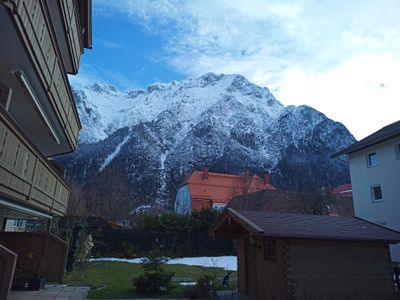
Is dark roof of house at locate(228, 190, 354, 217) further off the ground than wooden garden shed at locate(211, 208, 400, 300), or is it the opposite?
dark roof of house at locate(228, 190, 354, 217)

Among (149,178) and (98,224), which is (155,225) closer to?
(98,224)

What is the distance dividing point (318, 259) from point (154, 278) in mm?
5842

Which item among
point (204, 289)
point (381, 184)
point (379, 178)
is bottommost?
point (204, 289)

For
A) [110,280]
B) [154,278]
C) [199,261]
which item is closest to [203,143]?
[199,261]

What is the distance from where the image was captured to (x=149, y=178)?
87.4 metres

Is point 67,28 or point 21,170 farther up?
point 67,28

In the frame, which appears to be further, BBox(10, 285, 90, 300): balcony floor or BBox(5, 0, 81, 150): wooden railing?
BBox(10, 285, 90, 300): balcony floor

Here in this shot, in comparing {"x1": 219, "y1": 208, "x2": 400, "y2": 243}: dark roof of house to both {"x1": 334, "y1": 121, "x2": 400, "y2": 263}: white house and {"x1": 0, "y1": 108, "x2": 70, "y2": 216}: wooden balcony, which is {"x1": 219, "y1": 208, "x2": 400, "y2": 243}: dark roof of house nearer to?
{"x1": 0, "y1": 108, "x2": 70, "y2": 216}: wooden balcony

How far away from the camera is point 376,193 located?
22766mm

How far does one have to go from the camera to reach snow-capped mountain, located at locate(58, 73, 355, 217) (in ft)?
271

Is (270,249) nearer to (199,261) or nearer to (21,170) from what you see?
(21,170)

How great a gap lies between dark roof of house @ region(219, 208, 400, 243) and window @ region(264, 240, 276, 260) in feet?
2.21

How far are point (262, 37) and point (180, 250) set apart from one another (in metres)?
18.5

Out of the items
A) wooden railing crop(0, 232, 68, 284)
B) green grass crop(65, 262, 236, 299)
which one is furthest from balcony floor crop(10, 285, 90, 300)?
wooden railing crop(0, 232, 68, 284)
